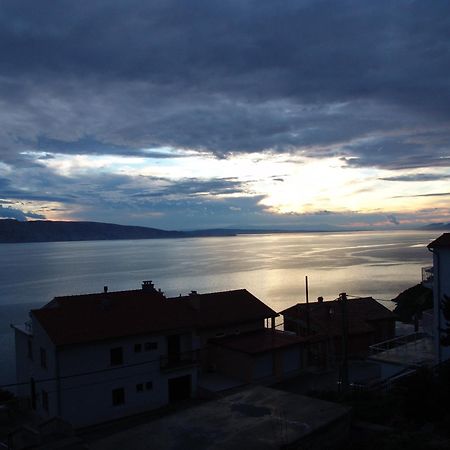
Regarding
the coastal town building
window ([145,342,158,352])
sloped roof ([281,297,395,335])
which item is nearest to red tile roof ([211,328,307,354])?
sloped roof ([281,297,395,335])

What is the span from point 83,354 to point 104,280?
10725 centimetres

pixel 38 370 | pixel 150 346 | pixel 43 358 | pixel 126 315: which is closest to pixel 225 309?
pixel 150 346

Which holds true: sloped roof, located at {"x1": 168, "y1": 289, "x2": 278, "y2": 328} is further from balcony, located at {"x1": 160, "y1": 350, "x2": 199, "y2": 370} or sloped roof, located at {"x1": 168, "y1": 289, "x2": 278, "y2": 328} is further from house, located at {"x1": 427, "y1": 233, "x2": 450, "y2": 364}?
house, located at {"x1": 427, "y1": 233, "x2": 450, "y2": 364}

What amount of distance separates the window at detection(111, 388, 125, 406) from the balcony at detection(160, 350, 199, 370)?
8.80ft

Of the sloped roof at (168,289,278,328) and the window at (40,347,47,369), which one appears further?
the sloped roof at (168,289,278,328)

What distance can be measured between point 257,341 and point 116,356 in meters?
10.0

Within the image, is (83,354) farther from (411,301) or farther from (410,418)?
(411,301)

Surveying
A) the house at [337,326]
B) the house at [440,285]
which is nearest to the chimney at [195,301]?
the house at [337,326]

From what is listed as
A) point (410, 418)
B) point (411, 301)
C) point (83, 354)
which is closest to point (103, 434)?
point (83, 354)

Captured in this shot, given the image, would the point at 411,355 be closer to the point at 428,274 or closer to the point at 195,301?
the point at 428,274

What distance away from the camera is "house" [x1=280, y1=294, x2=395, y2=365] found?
35.1m

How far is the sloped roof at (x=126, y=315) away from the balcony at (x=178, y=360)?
1.68 metres

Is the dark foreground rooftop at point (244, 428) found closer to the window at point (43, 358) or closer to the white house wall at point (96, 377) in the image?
the white house wall at point (96, 377)

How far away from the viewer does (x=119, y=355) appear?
88.0 feet
